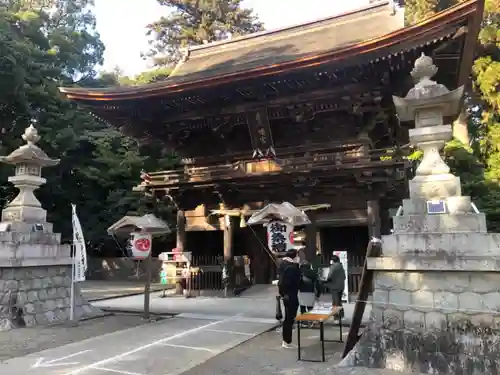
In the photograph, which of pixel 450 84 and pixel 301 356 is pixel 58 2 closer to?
pixel 450 84

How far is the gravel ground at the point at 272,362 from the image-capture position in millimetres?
5211

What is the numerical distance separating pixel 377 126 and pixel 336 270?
6.61 m

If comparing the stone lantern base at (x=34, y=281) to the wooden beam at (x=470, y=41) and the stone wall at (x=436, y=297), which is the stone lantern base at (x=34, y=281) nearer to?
→ the stone wall at (x=436, y=297)

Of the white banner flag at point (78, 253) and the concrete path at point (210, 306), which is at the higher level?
the white banner flag at point (78, 253)

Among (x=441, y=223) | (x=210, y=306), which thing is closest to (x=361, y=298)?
(x=441, y=223)

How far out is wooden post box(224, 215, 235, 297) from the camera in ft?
42.3

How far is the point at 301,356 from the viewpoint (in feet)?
19.4

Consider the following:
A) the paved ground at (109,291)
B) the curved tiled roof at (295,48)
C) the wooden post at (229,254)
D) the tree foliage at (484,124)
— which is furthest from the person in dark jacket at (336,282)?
the tree foliage at (484,124)

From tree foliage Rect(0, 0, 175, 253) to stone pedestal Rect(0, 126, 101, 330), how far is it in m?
10.9

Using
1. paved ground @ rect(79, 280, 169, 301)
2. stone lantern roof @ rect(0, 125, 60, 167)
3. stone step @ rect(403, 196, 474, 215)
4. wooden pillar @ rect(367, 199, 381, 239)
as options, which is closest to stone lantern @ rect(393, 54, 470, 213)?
stone step @ rect(403, 196, 474, 215)

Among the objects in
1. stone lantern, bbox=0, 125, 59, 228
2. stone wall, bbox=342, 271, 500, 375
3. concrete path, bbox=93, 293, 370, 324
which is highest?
stone lantern, bbox=0, 125, 59, 228

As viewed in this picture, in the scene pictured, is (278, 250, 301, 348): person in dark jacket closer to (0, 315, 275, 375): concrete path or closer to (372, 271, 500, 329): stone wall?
(0, 315, 275, 375): concrete path

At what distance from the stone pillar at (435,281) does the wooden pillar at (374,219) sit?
18.7 feet

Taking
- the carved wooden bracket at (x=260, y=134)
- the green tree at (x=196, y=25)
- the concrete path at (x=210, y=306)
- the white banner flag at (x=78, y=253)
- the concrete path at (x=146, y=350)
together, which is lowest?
the concrete path at (x=210, y=306)
